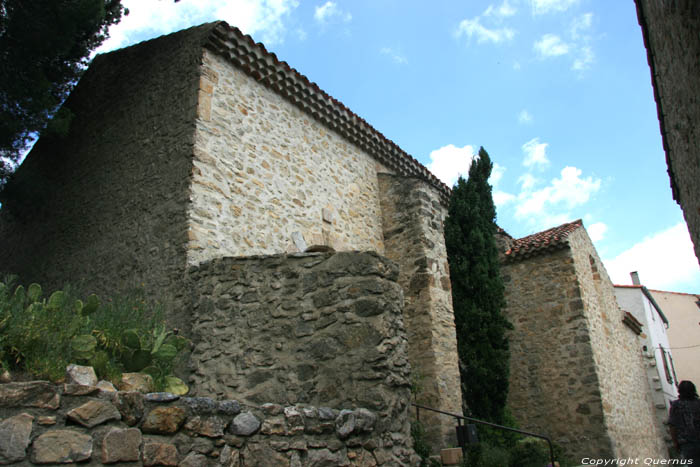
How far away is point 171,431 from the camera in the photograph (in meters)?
3.34

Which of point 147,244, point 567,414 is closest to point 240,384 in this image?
point 147,244

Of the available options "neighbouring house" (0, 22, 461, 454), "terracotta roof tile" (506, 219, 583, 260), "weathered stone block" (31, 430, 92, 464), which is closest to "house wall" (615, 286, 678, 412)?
"terracotta roof tile" (506, 219, 583, 260)

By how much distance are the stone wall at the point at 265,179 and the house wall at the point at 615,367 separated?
19.4 feet

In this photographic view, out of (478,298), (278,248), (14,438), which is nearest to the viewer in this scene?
(14,438)

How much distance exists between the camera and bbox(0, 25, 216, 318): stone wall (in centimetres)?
691

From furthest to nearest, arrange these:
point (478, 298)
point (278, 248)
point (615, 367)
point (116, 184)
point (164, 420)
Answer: point (615, 367) → point (478, 298) → point (116, 184) → point (278, 248) → point (164, 420)

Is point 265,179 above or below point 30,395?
above

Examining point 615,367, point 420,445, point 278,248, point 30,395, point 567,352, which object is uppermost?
point 278,248

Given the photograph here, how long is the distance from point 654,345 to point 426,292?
16425mm

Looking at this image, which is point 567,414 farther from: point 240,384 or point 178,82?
point 178,82

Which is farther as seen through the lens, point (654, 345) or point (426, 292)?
point (654, 345)

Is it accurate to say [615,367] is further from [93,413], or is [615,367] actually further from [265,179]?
[93,413]

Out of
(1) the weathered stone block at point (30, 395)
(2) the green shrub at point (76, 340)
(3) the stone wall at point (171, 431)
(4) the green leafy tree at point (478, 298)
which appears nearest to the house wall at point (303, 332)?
(3) the stone wall at point (171, 431)

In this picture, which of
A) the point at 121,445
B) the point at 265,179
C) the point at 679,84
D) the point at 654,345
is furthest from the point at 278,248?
the point at 654,345
